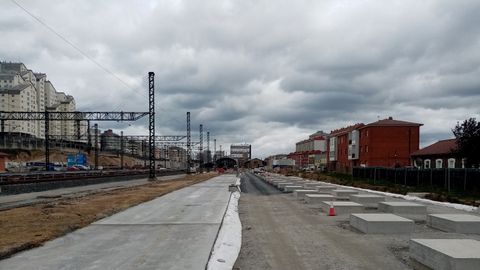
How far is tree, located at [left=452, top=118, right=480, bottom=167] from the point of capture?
39.7 metres

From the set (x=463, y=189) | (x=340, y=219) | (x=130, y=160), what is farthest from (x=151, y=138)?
(x=130, y=160)

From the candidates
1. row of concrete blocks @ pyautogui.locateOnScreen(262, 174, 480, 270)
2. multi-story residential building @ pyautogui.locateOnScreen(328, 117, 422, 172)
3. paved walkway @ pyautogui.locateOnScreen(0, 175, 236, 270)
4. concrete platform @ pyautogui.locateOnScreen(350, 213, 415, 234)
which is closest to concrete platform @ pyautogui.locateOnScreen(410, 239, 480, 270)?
row of concrete blocks @ pyautogui.locateOnScreen(262, 174, 480, 270)

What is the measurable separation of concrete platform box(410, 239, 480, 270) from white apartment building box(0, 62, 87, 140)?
10451 centimetres

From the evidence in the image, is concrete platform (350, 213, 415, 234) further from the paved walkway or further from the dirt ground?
the dirt ground

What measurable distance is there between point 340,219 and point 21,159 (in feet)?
303

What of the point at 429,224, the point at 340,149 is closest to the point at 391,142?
the point at 340,149

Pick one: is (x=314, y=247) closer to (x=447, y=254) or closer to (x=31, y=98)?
(x=447, y=254)

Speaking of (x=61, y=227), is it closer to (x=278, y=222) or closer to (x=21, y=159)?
(x=278, y=222)

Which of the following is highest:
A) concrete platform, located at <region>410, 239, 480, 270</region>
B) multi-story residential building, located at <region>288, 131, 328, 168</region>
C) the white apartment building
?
the white apartment building

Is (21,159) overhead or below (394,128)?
below

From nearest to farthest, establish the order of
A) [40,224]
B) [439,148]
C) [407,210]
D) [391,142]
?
[40,224] < [407,210] < [439,148] < [391,142]

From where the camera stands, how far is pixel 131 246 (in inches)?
460

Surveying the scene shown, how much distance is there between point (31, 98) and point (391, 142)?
8619 cm

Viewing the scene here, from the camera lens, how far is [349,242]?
1225 centimetres
